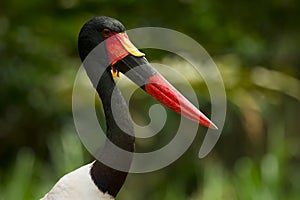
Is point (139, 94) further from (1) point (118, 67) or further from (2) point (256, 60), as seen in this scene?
(1) point (118, 67)

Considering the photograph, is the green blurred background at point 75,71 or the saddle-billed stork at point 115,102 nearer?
the saddle-billed stork at point 115,102

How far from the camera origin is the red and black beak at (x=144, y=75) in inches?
92.2

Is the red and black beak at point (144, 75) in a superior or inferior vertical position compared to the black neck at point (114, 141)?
superior

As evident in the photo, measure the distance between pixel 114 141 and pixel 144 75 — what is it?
0.66 ft

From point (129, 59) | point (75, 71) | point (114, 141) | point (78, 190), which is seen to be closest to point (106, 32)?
point (129, 59)

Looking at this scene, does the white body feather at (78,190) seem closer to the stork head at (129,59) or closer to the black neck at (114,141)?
the black neck at (114,141)

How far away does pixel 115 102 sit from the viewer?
2373 mm

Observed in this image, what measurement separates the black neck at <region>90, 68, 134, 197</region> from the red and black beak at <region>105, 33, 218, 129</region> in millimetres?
→ 75

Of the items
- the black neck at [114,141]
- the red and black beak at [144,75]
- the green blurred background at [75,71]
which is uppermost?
the red and black beak at [144,75]

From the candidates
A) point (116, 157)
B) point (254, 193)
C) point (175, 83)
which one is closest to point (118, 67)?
point (116, 157)

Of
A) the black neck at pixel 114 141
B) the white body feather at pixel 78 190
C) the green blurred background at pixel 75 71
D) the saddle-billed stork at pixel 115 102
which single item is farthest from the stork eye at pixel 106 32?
the green blurred background at pixel 75 71

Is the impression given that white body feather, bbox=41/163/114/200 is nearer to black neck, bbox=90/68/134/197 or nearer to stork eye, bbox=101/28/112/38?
black neck, bbox=90/68/134/197

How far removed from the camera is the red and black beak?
2342 millimetres

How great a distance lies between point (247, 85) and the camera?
4355 millimetres
